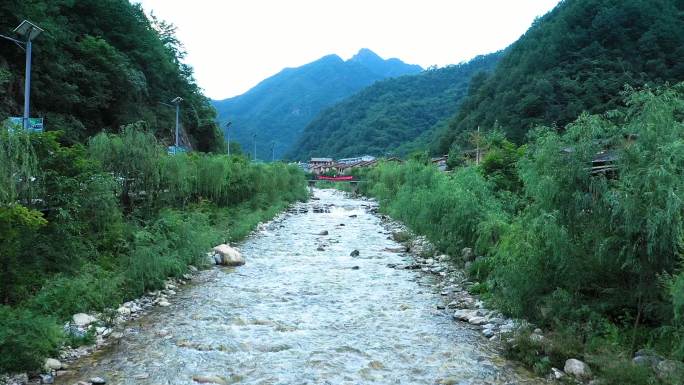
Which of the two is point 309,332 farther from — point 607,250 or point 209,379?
point 607,250

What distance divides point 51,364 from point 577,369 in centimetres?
737

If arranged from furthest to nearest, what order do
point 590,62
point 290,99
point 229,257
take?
A: 1. point 290,99
2. point 590,62
3. point 229,257

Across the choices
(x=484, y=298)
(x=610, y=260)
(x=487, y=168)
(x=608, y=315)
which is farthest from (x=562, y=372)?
(x=487, y=168)

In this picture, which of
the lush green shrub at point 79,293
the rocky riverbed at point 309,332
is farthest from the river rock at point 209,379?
the lush green shrub at point 79,293

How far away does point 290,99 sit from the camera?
535ft

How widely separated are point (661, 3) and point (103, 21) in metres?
49.2

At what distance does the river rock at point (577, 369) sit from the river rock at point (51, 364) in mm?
7220

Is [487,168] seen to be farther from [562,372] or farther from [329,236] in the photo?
[562,372]

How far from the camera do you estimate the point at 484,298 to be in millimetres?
10719

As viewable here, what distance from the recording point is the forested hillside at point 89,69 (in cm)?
2695

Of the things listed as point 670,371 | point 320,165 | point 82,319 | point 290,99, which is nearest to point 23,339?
point 82,319

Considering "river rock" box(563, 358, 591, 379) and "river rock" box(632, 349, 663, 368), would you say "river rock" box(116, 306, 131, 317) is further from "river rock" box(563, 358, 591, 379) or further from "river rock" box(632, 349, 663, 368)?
"river rock" box(632, 349, 663, 368)

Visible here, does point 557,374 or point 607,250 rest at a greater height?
point 607,250

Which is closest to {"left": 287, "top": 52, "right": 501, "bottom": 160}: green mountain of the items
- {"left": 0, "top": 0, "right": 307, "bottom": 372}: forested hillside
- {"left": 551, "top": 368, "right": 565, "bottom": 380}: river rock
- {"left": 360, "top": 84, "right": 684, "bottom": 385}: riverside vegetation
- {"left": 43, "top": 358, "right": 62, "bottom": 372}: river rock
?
{"left": 0, "top": 0, "right": 307, "bottom": 372}: forested hillside
